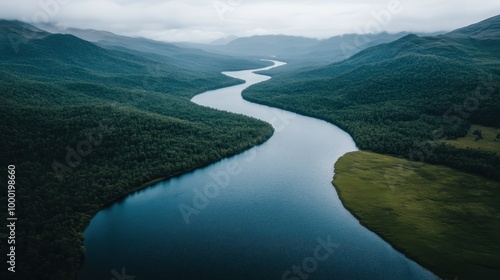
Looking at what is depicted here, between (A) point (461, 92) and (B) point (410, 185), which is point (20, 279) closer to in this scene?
(B) point (410, 185)

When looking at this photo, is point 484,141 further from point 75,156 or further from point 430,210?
point 75,156

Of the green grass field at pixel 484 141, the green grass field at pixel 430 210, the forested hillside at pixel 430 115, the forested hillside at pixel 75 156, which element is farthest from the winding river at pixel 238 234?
the green grass field at pixel 484 141

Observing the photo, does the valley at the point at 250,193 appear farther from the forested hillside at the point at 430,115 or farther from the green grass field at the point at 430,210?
the forested hillside at the point at 430,115

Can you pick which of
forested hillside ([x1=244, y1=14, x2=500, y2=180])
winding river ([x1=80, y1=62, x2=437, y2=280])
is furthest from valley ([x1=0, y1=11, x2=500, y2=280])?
forested hillside ([x1=244, y1=14, x2=500, y2=180])

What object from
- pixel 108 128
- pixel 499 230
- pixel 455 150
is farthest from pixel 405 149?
pixel 108 128

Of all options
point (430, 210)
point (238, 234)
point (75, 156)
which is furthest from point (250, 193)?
point (75, 156)
